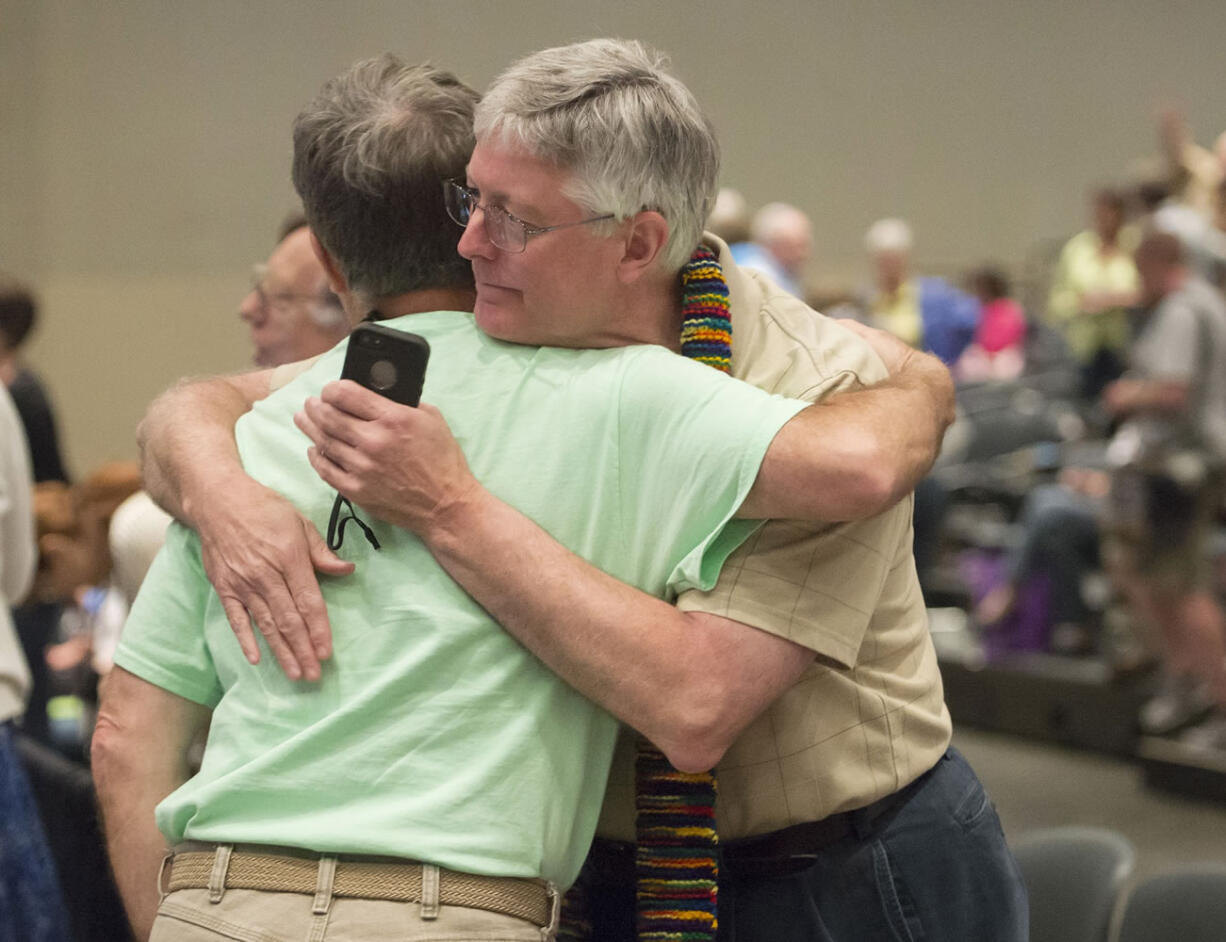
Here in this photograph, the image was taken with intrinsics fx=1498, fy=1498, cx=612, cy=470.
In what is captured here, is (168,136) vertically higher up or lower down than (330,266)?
lower down

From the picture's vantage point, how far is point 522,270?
1.35 metres

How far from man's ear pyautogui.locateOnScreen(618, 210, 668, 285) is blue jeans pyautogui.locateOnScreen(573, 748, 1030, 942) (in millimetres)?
625

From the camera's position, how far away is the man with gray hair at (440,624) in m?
1.24

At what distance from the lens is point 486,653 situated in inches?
50.6

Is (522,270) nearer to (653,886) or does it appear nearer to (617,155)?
(617,155)

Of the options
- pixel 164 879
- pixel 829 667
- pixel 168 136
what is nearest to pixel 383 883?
pixel 164 879

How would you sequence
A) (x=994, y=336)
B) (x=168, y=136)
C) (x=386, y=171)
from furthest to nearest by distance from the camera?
(x=994, y=336) → (x=168, y=136) → (x=386, y=171)

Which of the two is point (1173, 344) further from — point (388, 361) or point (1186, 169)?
point (388, 361)

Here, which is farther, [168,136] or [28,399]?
[168,136]

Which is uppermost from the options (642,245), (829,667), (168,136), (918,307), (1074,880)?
(642,245)

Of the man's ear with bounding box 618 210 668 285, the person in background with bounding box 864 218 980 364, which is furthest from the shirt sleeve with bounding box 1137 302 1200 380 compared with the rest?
the man's ear with bounding box 618 210 668 285

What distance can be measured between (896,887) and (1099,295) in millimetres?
7218

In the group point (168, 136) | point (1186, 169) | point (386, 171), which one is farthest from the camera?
point (168, 136)

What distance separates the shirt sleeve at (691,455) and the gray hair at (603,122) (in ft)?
0.53
